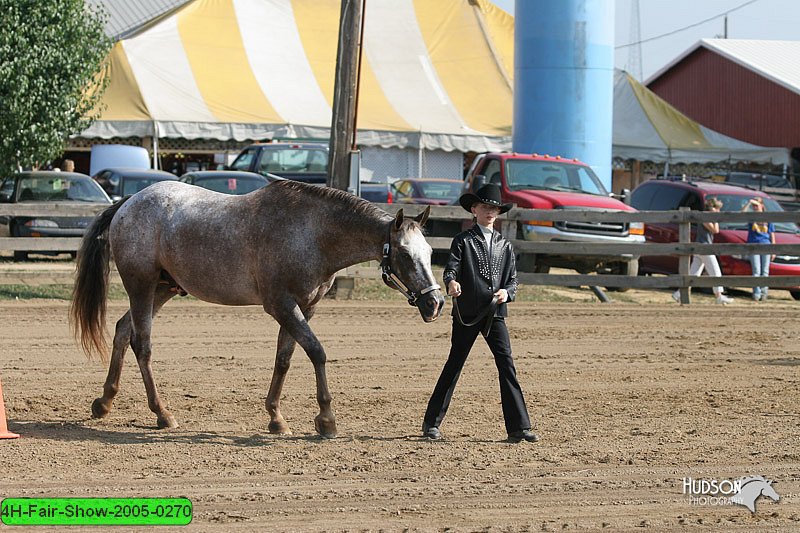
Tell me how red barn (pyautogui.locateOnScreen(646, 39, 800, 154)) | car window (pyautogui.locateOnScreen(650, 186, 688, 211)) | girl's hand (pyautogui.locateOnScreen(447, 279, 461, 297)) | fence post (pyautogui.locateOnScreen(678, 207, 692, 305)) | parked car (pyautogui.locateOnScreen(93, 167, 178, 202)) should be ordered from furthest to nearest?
red barn (pyautogui.locateOnScreen(646, 39, 800, 154)), parked car (pyautogui.locateOnScreen(93, 167, 178, 202)), car window (pyautogui.locateOnScreen(650, 186, 688, 211)), fence post (pyautogui.locateOnScreen(678, 207, 692, 305)), girl's hand (pyautogui.locateOnScreen(447, 279, 461, 297))

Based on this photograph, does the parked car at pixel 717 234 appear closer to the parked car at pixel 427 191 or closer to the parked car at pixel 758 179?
the parked car at pixel 427 191

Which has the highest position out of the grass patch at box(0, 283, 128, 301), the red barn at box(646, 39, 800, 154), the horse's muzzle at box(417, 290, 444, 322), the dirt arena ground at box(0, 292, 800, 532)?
the red barn at box(646, 39, 800, 154)

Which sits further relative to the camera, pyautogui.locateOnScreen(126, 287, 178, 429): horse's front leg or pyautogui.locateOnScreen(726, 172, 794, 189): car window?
pyautogui.locateOnScreen(726, 172, 794, 189): car window

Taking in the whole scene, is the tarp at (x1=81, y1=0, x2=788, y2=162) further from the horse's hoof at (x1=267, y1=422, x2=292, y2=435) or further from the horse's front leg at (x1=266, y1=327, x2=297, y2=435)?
the horse's hoof at (x1=267, y1=422, x2=292, y2=435)

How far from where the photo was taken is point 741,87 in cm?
Result: 4722

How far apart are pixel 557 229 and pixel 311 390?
945 cm

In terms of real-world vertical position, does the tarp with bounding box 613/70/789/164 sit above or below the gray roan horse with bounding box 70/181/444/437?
above

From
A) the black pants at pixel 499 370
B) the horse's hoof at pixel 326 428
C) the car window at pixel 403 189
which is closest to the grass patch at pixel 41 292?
the horse's hoof at pixel 326 428

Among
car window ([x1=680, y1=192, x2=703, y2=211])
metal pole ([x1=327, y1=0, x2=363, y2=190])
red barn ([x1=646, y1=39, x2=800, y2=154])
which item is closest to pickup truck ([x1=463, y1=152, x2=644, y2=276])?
car window ([x1=680, y1=192, x2=703, y2=211])

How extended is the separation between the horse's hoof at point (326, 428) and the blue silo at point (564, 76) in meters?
19.3

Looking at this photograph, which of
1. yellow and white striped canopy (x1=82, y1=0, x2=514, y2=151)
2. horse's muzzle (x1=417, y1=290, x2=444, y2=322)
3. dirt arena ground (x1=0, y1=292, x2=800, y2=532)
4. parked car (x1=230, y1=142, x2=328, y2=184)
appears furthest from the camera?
yellow and white striped canopy (x1=82, y1=0, x2=514, y2=151)

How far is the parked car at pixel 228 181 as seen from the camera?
20727mm

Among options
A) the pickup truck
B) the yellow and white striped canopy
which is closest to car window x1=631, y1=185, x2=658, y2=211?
the pickup truck

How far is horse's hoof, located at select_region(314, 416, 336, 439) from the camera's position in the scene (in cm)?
788
